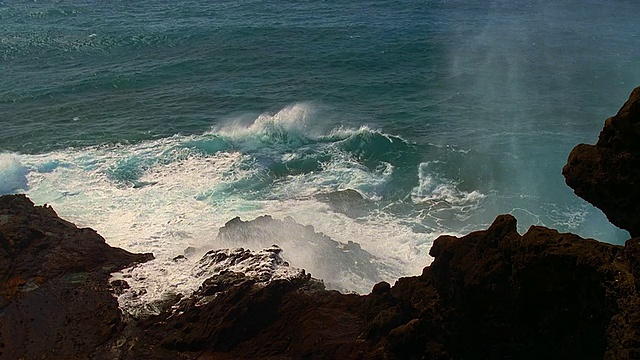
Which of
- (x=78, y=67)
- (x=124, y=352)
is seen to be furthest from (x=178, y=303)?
(x=78, y=67)

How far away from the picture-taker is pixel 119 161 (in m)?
32.3

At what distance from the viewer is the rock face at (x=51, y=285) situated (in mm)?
15227

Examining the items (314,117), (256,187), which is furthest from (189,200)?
(314,117)

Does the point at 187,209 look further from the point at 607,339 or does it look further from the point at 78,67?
the point at 78,67

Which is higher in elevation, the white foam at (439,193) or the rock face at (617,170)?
the rock face at (617,170)

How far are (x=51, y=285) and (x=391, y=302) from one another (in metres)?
10.7

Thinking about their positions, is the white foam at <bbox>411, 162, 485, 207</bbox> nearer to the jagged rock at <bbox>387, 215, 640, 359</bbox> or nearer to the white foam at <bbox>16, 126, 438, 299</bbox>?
the white foam at <bbox>16, 126, 438, 299</bbox>

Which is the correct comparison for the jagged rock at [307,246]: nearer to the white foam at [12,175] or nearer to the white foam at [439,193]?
the white foam at [439,193]

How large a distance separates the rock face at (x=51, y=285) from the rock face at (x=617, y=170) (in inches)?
508

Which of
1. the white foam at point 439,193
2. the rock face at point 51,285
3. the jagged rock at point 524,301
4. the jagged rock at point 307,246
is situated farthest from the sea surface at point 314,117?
the jagged rock at point 524,301

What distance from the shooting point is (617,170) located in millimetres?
11484

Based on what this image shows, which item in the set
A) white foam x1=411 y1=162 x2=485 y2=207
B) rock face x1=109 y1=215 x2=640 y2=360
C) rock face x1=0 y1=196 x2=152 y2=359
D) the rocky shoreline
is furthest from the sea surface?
rock face x1=109 y1=215 x2=640 y2=360

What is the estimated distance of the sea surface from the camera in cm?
2708

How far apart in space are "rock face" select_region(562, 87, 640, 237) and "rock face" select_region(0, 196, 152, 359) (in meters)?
12.9
